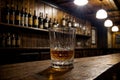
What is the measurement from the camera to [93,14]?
7.21 metres

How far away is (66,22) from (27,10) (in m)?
1.85

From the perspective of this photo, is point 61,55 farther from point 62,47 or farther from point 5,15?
point 5,15

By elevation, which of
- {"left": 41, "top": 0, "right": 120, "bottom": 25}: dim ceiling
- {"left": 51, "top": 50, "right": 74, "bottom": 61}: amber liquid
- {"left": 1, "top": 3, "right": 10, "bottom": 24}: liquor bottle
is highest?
{"left": 41, "top": 0, "right": 120, "bottom": 25}: dim ceiling

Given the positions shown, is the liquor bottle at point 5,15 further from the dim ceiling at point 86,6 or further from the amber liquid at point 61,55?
the amber liquid at point 61,55

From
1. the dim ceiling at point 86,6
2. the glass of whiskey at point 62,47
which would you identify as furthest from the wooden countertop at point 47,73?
the dim ceiling at point 86,6

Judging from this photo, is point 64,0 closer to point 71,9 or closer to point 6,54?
point 71,9

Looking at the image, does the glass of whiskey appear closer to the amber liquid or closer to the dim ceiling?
the amber liquid

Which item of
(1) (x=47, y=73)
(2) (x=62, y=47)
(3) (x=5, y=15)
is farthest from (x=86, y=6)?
(1) (x=47, y=73)

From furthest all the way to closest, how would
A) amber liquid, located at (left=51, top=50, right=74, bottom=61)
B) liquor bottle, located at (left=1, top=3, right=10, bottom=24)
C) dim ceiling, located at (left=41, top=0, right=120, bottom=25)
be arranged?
dim ceiling, located at (left=41, top=0, right=120, bottom=25)
liquor bottle, located at (left=1, top=3, right=10, bottom=24)
amber liquid, located at (left=51, top=50, right=74, bottom=61)

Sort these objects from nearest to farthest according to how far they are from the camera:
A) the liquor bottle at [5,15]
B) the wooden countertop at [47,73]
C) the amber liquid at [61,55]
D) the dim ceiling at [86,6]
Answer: the wooden countertop at [47,73] → the amber liquid at [61,55] → the liquor bottle at [5,15] → the dim ceiling at [86,6]

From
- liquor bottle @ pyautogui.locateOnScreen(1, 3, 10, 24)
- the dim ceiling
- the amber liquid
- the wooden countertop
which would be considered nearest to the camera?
the wooden countertop

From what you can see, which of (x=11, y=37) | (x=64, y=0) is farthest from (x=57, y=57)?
(x=64, y=0)

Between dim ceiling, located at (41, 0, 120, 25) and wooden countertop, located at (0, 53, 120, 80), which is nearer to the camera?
wooden countertop, located at (0, 53, 120, 80)

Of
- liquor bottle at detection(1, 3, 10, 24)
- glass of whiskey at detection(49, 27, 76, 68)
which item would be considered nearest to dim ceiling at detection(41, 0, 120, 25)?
liquor bottle at detection(1, 3, 10, 24)
